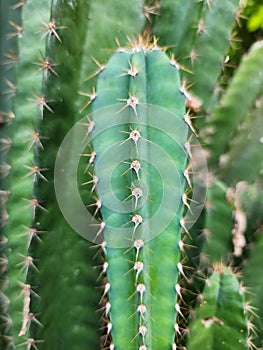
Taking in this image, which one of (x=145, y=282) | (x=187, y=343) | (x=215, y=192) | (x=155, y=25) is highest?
(x=155, y=25)

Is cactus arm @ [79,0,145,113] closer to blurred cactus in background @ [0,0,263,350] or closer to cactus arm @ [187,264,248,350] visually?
blurred cactus in background @ [0,0,263,350]

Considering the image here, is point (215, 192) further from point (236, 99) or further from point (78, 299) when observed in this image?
point (78, 299)

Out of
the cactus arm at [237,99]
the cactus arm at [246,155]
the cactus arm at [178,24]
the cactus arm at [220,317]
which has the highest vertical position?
the cactus arm at [178,24]

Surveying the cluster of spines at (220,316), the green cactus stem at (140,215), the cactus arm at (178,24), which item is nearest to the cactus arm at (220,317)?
the cluster of spines at (220,316)

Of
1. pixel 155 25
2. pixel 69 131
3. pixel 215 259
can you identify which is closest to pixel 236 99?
pixel 155 25

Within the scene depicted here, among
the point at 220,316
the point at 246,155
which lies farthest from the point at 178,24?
the point at 220,316

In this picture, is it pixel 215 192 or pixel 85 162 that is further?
pixel 215 192

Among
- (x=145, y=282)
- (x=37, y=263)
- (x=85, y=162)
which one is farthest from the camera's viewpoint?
(x=85, y=162)

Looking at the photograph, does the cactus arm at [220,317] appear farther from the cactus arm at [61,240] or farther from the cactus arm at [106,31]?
the cactus arm at [106,31]
